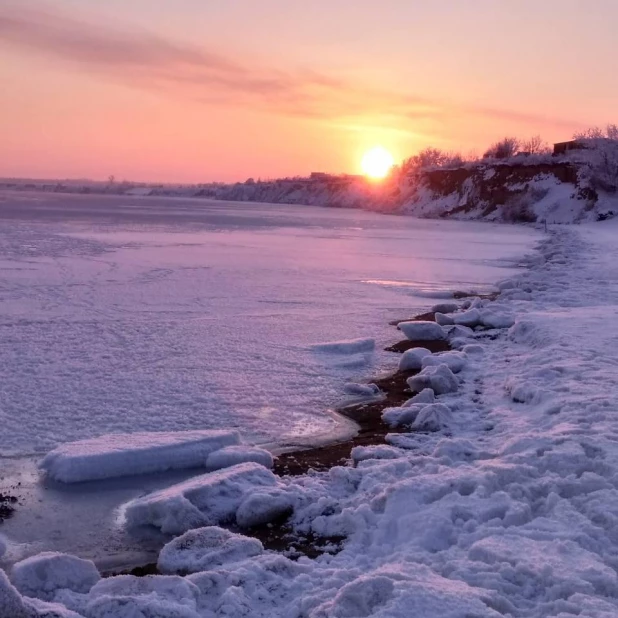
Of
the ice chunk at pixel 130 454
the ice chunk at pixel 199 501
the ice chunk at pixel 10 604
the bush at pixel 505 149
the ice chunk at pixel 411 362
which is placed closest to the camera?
the ice chunk at pixel 10 604

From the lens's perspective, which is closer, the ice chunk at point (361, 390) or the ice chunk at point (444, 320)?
the ice chunk at point (361, 390)

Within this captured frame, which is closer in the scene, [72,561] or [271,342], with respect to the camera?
[72,561]

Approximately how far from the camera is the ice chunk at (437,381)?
6.13m

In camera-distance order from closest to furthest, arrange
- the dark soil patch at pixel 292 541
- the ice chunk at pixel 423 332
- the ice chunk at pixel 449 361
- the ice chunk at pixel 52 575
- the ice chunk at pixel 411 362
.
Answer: the ice chunk at pixel 52 575, the dark soil patch at pixel 292 541, the ice chunk at pixel 449 361, the ice chunk at pixel 411 362, the ice chunk at pixel 423 332

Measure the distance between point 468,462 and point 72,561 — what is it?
245cm

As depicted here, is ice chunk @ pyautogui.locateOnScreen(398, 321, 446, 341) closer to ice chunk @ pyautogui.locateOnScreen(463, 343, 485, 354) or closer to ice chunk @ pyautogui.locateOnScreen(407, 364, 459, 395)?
ice chunk @ pyautogui.locateOnScreen(463, 343, 485, 354)

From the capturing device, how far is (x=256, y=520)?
3834 millimetres

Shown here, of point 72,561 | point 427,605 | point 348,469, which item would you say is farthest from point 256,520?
point 427,605

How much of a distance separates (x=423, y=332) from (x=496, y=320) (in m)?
1.32

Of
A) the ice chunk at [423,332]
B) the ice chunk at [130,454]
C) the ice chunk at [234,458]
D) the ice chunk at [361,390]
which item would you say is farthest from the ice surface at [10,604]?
the ice chunk at [423,332]

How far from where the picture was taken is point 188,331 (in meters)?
8.33

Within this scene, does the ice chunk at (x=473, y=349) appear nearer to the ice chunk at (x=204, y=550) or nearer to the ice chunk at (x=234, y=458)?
the ice chunk at (x=234, y=458)

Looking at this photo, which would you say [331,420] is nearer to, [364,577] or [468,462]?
[468,462]

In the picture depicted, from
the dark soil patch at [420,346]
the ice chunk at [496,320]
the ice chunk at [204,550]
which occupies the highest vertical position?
the ice chunk at [496,320]
